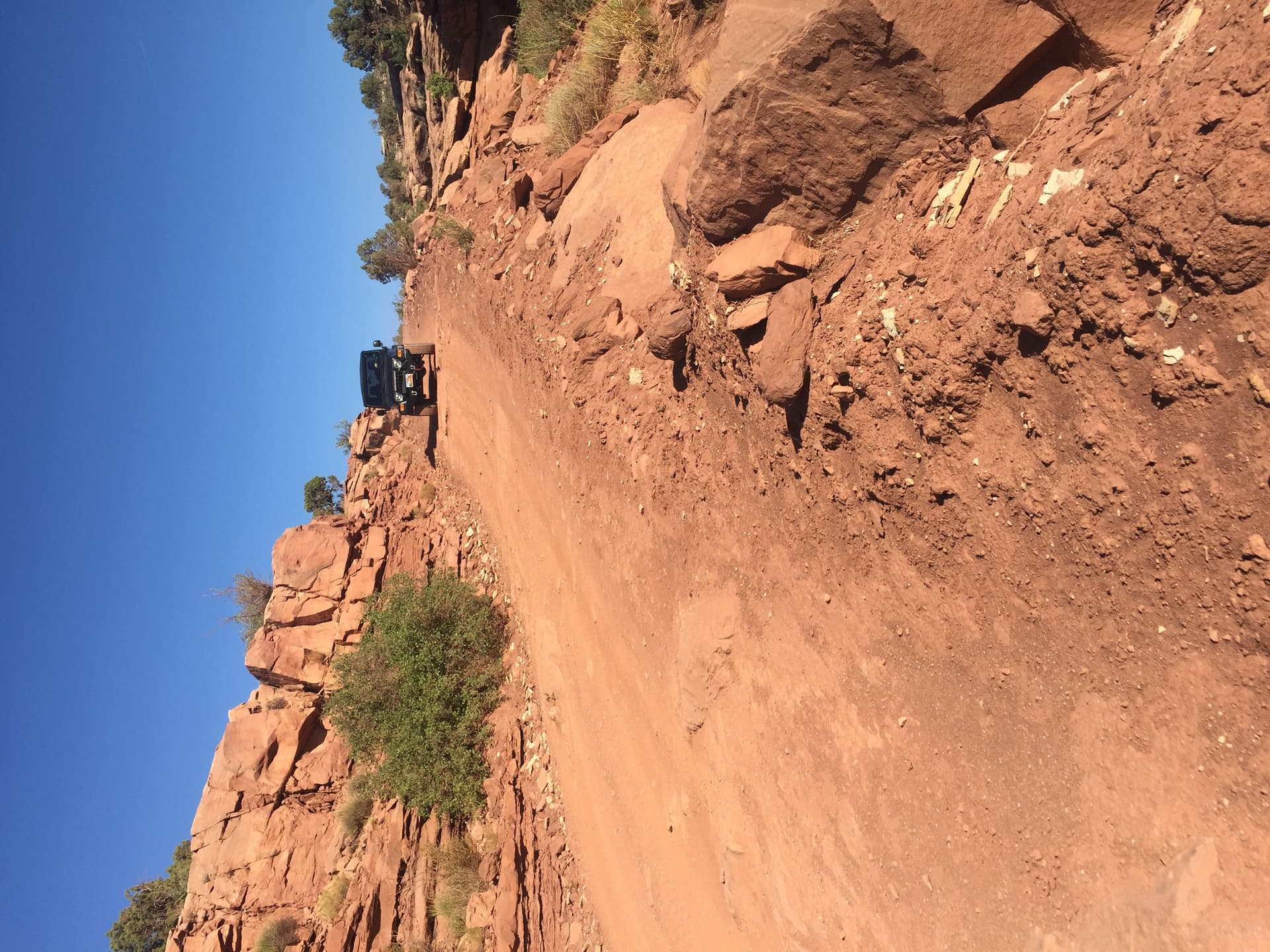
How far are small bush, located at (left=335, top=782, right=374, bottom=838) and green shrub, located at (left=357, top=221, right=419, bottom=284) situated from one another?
37.0ft

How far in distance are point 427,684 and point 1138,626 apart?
8.60m

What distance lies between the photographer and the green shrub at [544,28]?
32.8 feet

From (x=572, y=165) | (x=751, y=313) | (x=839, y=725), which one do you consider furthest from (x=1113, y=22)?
(x=572, y=165)

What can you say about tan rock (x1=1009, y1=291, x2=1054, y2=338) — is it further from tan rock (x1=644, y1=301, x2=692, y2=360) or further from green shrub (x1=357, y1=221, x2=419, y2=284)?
green shrub (x1=357, y1=221, x2=419, y2=284)

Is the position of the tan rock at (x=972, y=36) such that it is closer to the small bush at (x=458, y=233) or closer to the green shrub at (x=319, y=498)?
the small bush at (x=458, y=233)

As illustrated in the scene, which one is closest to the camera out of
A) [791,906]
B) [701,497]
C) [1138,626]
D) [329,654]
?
[1138,626]

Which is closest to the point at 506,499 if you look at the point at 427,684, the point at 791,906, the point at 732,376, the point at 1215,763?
the point at 427,684

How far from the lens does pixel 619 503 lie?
25.0ft

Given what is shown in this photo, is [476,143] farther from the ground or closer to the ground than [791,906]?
farther from the ground

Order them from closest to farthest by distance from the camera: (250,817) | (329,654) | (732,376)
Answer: (732,376)
(250,817)
(329,654)

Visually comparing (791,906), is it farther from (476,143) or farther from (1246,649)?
(476,143)

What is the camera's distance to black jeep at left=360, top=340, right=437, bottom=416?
44.7ft

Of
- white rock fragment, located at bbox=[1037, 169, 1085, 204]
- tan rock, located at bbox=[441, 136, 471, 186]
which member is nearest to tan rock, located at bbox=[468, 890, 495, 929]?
white rock fragment, located at bbox=[1037, 169, 1085, 204]

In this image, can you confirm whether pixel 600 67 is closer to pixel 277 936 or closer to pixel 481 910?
pixel 481 910
